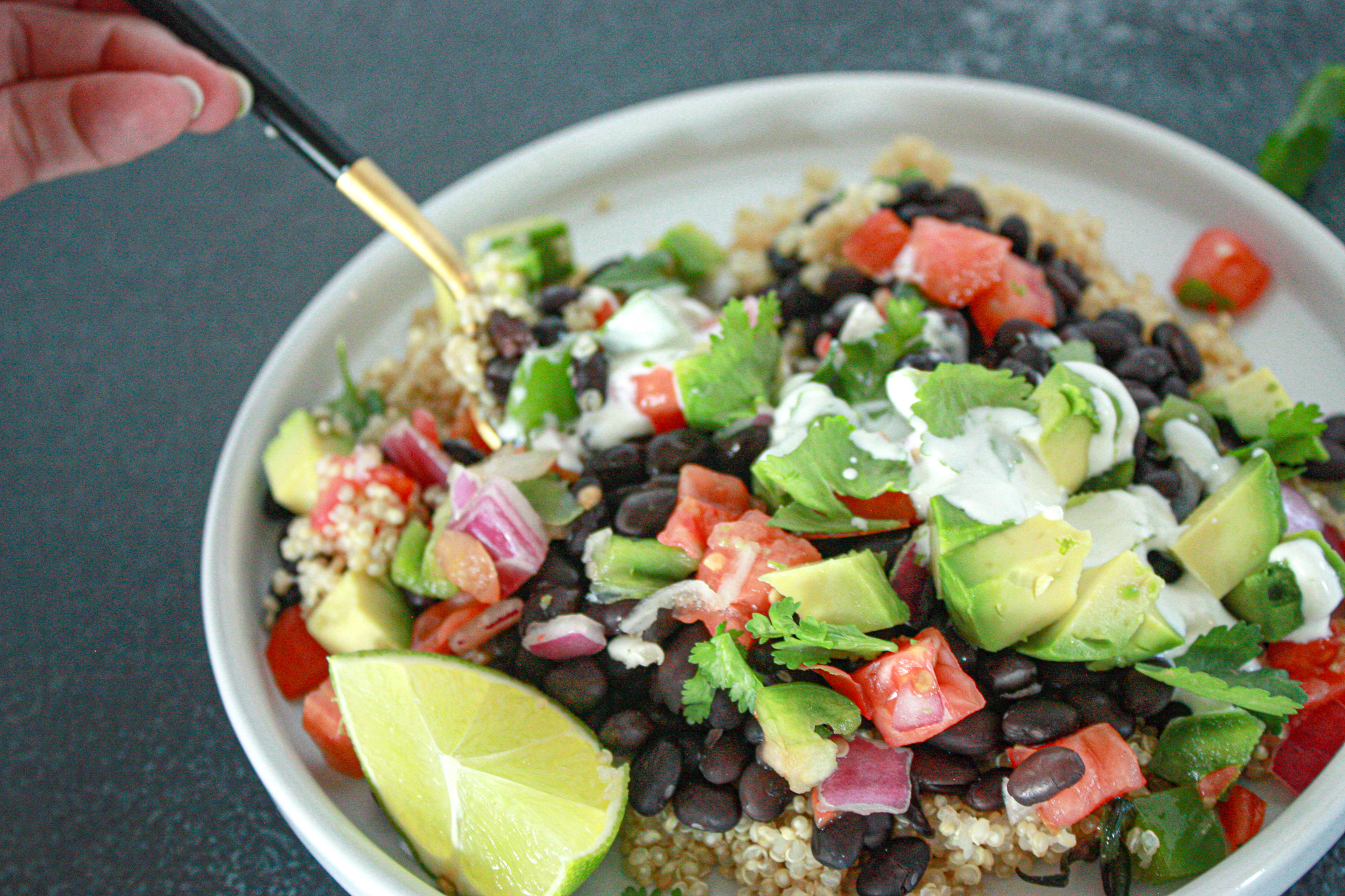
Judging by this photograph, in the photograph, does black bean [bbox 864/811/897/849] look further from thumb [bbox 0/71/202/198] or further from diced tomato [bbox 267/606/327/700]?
thumb [bbox 0/71/202/198]

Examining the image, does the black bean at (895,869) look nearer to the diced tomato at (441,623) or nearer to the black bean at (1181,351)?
the diced tomato at (441,623)

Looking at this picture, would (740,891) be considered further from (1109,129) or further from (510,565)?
(1109,129)

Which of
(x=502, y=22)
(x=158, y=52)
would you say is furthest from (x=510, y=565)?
(x=502, y=22)

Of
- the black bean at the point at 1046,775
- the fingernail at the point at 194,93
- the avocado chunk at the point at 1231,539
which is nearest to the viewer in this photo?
the black bean at the point at 1046,775

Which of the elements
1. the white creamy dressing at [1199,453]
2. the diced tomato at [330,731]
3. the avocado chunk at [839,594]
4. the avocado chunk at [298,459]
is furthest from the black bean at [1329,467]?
the avocado chunk at [298,459]

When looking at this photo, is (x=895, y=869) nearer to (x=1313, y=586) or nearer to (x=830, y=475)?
(x=830, y=475)

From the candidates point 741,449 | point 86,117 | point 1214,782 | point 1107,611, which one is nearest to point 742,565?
point 741,449
